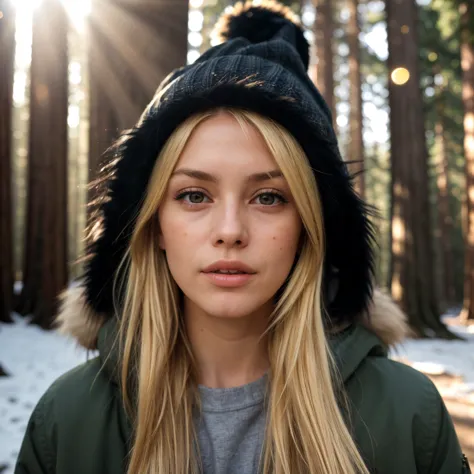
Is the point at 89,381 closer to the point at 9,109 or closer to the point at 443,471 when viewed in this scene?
the point at 443,471

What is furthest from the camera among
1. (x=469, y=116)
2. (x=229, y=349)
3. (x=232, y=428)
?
(x=469, y=116)

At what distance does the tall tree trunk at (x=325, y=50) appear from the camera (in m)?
16.2

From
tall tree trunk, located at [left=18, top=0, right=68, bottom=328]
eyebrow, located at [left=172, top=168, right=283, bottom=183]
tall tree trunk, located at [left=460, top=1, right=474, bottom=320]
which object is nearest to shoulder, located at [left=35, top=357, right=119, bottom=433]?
eyebrow, located at [left=172, top=168, right=283, bottom=183]

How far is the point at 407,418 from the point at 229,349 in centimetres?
72

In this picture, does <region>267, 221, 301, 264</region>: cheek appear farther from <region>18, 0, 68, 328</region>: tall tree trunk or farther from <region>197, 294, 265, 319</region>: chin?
<region>18, 0, 68, 328</region>: tall tree trunk

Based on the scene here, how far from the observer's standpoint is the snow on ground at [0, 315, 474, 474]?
3828mm

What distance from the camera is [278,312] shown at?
1.95 meters

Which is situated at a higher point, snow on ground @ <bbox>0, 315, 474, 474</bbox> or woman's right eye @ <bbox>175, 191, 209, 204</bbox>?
woman's right eye @ <bbox>175, 191, 209, 204</bbox>

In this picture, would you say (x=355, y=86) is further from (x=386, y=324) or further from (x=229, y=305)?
(x=229, y=305)

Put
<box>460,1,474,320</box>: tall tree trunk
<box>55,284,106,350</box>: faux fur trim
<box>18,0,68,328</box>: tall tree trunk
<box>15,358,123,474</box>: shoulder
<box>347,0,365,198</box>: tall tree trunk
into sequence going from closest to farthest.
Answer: <box>15,358,123,474</box>: shoulder
<box>55,284,106,350</box>: faux fur trim
<box>18,0,68,328</box>: tall tree trunk
<box>460,1,474,320</box>: tall tree trunk
<box>347,0,365,198</box>: tall tree trunk

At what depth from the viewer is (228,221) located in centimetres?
162

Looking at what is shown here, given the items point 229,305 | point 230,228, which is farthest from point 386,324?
point 230,228

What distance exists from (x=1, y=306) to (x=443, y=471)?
28.3ft

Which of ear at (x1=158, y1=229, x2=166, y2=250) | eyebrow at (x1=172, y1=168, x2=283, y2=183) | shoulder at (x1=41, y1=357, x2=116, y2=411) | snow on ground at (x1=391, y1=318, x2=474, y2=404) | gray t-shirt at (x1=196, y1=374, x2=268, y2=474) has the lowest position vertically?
snow on ground at (x1=391, y1=318, x2=474, y2=404)
